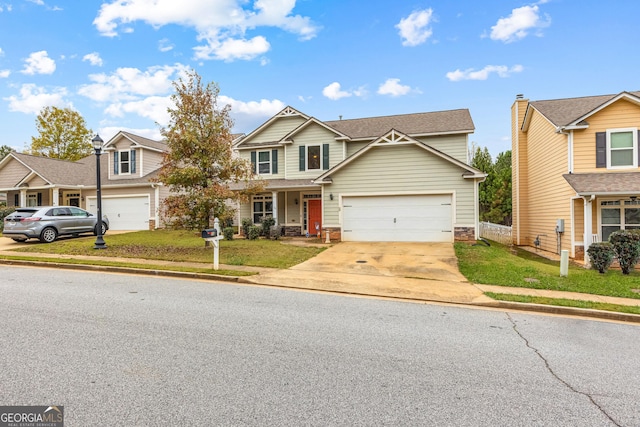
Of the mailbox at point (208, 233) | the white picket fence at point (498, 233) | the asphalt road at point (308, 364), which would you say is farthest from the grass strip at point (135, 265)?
the white picket fence at point (498, 233)

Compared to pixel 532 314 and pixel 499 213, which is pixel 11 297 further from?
pixel 499 213

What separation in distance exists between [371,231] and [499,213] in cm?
1820

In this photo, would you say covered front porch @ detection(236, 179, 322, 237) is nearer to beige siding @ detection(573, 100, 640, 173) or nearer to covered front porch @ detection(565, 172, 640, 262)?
covered front porch @ detection(565, 172, 640, 262)

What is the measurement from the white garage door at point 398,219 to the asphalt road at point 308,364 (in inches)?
382

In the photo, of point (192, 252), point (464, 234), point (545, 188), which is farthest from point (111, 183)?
point (545, 188)

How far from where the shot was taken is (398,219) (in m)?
16.5

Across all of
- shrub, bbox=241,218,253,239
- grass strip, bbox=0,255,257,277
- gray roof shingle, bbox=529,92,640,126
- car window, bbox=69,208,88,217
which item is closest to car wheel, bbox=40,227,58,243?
car window, bbox=69,208,88,217

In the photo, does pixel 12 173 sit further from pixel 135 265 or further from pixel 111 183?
pixel 135 265

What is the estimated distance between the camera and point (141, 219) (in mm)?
22375

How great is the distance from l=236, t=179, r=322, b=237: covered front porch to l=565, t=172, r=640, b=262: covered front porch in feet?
40.0

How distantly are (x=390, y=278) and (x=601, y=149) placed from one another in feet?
38.5

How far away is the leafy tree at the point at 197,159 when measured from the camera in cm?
1276

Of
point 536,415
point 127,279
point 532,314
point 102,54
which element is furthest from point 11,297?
point 102,54

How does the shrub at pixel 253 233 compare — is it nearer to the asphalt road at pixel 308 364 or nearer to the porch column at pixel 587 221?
the asphalt road at pixel 308 364
